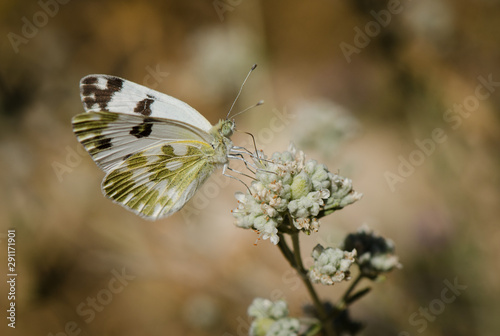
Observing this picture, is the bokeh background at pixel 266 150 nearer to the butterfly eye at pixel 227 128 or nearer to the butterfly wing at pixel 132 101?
the butterfly eye at pixel 227 128

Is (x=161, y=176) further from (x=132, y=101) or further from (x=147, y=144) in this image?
(x=132, y=101)

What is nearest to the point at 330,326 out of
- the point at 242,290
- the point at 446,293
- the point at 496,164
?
the point at 446,293

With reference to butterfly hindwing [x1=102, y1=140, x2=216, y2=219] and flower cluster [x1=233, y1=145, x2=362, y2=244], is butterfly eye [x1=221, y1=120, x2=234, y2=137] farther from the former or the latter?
flower cluster [x1=233, y1=145, x2=362, y2=244]

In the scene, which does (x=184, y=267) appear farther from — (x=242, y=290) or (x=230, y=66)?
(x=230, y=66)

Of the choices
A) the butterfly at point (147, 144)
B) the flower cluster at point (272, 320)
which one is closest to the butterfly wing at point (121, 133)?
the butterfly at point (147, 144)

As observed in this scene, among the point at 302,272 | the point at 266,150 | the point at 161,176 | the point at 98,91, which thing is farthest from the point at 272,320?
the point at 266,150
